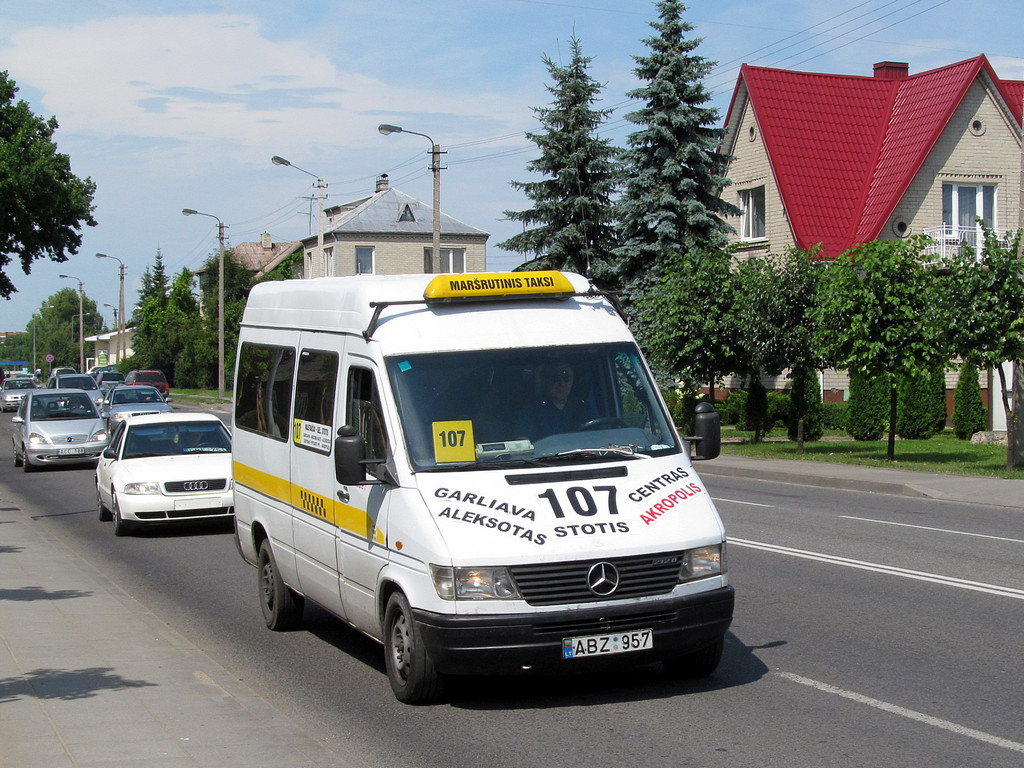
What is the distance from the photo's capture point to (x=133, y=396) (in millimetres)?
33188

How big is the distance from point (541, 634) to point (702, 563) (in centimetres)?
102

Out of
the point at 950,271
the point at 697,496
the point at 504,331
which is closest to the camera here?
the point at 697,496

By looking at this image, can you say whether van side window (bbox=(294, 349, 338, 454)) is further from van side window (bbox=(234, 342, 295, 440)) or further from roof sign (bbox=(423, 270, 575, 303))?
roof sign (bbox=(423, 270, 575, 303))

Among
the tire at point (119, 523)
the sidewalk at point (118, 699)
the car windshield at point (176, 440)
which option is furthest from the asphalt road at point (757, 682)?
the car windshield at point (176, 440)

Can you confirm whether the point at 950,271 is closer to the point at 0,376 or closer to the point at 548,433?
the point at 548,433

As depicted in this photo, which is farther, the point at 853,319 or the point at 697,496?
the point at 853,319

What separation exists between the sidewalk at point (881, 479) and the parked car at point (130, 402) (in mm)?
14776

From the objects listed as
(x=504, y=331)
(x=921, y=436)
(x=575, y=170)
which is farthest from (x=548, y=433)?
(x=575, y=170)

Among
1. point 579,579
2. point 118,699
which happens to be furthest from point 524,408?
point 118,699

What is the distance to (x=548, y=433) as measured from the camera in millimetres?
7066

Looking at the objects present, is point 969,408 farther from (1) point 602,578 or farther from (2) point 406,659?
(2) point 406,659

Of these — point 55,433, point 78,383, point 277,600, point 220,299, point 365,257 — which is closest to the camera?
point 277,600

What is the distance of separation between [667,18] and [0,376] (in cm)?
7045

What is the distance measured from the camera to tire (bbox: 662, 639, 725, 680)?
698 centimetres
